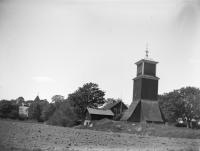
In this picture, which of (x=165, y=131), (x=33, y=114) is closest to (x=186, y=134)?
(x=165, y=131)

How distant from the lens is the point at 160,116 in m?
37.5

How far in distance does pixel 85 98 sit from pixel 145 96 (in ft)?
66.0

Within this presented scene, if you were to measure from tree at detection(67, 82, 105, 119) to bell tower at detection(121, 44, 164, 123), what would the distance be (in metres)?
15.4

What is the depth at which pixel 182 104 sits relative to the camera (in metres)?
58.0

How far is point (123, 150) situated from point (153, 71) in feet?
104

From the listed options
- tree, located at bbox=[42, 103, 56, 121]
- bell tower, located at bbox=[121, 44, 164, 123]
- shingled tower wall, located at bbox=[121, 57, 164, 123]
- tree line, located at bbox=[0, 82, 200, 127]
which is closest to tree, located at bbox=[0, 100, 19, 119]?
tree line, located at bbox=[0, 82, 200, 127]

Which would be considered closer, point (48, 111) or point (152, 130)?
point (152, 130)

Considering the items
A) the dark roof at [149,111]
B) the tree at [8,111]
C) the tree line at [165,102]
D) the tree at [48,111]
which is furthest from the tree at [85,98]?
the dark roof at [149,111]

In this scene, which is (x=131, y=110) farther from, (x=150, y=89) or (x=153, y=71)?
(x=153, y=71)

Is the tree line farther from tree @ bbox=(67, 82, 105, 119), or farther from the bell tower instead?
the bell tower

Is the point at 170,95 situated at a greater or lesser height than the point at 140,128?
greater

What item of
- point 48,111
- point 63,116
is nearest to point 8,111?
point 63,116

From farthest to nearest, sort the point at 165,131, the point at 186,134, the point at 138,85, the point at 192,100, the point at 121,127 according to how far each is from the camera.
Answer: the point at 192,100 < the point at 138,85 < the point at 121,127 < the point at 165,131 < the point at 186,134

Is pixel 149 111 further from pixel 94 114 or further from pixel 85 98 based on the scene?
pixel 85 98
